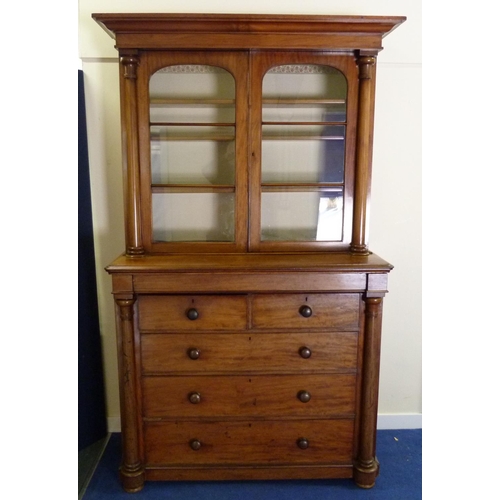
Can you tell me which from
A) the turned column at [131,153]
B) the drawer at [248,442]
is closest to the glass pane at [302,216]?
the turned column at [131,153]

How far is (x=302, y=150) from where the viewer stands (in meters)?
1.94

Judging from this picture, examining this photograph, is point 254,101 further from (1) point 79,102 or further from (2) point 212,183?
(1) point 79,102

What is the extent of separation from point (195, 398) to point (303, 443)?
0.50m

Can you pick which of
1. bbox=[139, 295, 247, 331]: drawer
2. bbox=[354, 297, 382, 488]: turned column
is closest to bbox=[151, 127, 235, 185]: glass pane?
bbox=[139, 295, 247, 331]: drawer

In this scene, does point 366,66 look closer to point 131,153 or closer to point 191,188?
point 191,188

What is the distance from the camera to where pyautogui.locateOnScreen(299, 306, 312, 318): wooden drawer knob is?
1746 mm

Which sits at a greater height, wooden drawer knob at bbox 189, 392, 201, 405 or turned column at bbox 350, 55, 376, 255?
turned column at bbox 350, 55, 376, 255

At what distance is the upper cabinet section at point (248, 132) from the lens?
1.75 meters

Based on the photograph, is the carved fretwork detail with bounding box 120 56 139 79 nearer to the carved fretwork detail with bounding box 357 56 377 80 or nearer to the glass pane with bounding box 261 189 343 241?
the glass pane with bounding box 261 189 343 241

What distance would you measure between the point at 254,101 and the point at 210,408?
1317 mm

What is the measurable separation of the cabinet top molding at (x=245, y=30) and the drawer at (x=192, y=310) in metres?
1.03

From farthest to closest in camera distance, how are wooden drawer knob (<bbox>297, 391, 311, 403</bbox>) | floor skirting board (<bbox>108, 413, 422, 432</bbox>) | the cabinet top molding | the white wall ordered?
floor skirting board (<bbox>108, 413, 422, 432</bbox>)
the white wall
wooden drawer knob (<bbox>297, 391, 311, 403</bbox>)
the cabinet top molding

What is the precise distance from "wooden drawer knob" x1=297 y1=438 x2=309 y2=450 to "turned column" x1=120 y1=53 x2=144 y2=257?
41.5 inches

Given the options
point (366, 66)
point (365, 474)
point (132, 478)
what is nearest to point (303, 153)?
point (366, 66)
